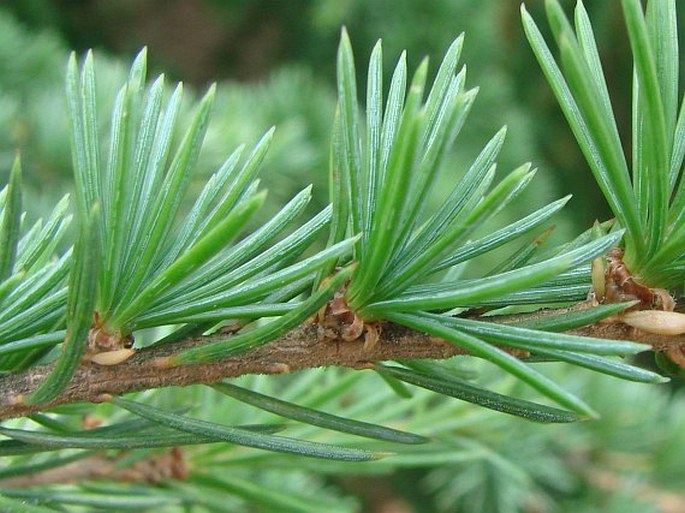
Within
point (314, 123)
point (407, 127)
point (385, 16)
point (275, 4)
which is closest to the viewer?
point (407, 127)

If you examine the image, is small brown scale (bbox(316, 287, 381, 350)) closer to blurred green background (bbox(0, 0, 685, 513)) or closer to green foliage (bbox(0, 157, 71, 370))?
green foliage (bbox(0, 157, 71, 370))

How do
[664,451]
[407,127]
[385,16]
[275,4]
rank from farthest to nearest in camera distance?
[275,4]
[385,16]
[664,451]
[407,127]

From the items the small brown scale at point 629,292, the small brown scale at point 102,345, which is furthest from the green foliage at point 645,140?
the small brown scale at point 102,345

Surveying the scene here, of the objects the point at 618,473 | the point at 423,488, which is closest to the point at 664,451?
the point at 618,473

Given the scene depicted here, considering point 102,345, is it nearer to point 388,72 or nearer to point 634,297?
point 634,297

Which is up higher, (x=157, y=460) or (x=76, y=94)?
(x=76, y=94)

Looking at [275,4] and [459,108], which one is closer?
[459,108]

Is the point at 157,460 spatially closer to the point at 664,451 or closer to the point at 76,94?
the point at 76,94
